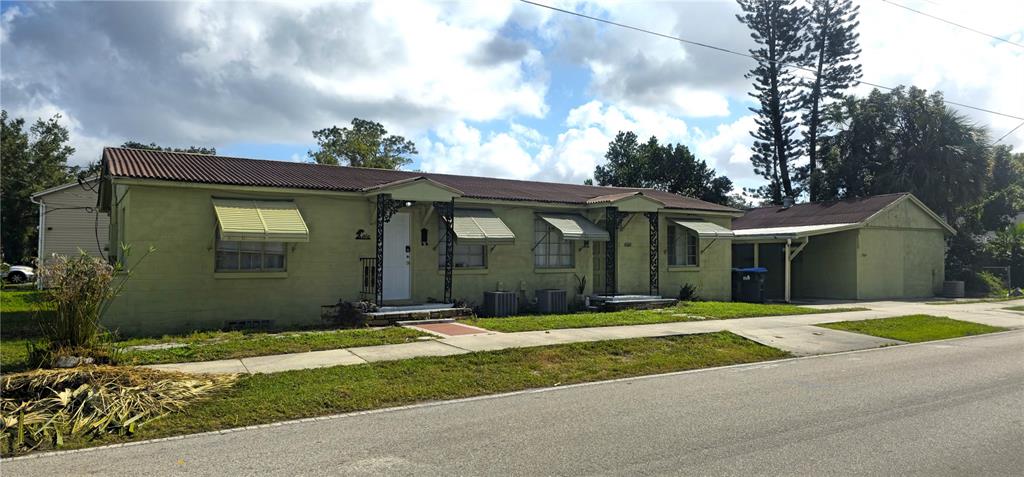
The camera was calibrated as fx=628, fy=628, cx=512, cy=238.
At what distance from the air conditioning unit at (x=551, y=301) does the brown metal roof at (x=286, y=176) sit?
2.50 metres

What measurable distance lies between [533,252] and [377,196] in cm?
469

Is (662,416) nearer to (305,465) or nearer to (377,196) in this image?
(305,465)

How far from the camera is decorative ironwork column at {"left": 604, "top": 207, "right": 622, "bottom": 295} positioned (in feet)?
56.4

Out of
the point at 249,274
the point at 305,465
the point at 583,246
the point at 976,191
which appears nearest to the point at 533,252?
the point at 583,246

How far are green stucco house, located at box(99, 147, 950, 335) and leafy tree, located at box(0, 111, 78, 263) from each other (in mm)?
26825

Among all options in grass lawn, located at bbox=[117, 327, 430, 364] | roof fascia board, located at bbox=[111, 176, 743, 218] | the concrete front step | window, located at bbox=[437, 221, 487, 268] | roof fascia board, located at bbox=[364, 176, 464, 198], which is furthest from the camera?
window, located at bbox=[437, 221, 487, 268]

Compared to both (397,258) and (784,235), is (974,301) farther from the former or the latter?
(397,258)

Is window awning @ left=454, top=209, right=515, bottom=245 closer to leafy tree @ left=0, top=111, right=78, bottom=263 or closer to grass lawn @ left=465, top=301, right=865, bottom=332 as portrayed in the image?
grass lawn @ left=465, top=301, right=865, bottom=332

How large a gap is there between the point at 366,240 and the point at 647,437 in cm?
997

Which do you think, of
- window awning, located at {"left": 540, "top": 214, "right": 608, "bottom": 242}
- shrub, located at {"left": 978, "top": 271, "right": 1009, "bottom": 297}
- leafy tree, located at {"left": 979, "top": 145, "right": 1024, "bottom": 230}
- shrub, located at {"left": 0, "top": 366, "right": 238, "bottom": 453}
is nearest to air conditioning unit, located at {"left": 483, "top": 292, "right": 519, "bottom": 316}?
window awning, located at {"left": 540, "top": 214, "right": 608, "bottom": 242}

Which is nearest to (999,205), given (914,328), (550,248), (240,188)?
(914,328)

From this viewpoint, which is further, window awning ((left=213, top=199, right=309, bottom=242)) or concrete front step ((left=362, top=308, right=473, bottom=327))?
concrete front step ((left=362, top=308, right=473, bottom=327))

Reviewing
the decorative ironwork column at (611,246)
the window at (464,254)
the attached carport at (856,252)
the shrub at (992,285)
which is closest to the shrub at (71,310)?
the window at (464,254)

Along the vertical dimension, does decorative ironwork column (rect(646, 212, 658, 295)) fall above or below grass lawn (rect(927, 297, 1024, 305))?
above
